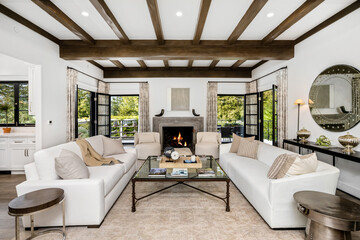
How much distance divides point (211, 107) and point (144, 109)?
2.45m

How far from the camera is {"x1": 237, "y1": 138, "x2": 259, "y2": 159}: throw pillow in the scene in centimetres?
368

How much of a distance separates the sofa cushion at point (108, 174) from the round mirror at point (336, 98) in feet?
12.6

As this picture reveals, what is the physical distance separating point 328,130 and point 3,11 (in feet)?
19.1

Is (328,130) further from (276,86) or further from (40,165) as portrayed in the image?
(40,165)

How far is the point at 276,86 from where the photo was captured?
16.3 ft

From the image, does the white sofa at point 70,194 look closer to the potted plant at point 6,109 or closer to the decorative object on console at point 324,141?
the potted plant at point 6,109

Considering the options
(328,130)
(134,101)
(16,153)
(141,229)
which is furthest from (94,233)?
(134,101)

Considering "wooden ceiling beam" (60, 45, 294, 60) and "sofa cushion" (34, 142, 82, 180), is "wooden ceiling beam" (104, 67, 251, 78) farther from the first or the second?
"sofa cushion" (34, 142, 82, 180)

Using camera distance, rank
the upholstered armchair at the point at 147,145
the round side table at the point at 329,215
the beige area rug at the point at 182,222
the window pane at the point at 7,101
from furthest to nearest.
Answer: the upholstered armchair at the point at 147,145, the window pane at the point at 7,101, the beige area rug at the point at 182,222, the round side table at the point at 329,215

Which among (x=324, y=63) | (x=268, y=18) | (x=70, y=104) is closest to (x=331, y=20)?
(x=324, y=63)

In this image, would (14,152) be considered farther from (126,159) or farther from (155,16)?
(155,16)

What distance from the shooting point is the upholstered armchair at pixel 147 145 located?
525 cm

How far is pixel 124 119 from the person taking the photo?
26.3 ft

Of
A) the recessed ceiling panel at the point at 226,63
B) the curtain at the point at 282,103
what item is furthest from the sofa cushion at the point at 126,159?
the recessed ceiling panel at the point at 226,63
